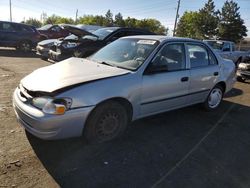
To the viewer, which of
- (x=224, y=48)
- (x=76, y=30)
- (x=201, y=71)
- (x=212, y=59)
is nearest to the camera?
(x=201, y=71)

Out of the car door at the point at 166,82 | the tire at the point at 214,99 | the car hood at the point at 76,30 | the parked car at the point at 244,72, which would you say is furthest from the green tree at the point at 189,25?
the car door at the point at 166,82

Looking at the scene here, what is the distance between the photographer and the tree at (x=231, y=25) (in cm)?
5519

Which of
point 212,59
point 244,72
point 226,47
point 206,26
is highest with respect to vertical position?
point 206,26

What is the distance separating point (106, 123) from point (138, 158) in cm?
67

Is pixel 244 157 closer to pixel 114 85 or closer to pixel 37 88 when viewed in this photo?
pixel 114 85

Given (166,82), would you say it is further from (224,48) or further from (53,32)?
(53,32)

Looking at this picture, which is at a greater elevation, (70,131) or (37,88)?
(37,88)

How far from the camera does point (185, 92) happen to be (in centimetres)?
482

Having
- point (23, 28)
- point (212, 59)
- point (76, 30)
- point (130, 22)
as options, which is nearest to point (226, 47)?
point (76, 30)

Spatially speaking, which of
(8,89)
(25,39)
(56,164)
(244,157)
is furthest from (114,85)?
(25,39)

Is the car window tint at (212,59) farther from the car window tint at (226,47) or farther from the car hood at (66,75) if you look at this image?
the car window tint at (226,47)

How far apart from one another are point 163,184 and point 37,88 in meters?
1.94

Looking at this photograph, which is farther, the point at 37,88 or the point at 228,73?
the point at 228,73

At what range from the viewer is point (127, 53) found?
4.52m
